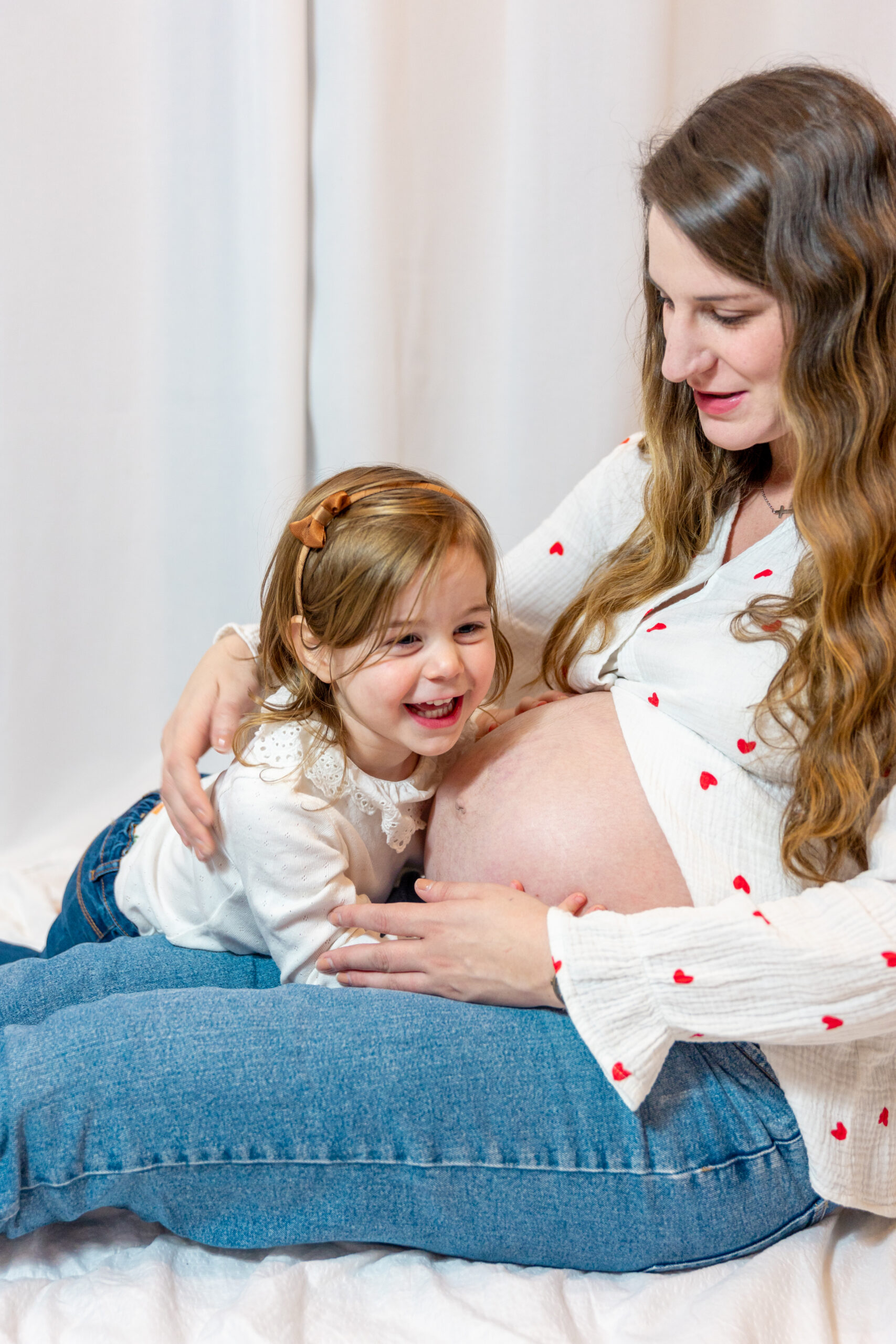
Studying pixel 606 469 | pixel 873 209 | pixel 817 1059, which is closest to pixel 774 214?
pixel 873 209

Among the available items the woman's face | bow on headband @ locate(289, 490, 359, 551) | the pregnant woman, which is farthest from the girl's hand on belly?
the woman's face

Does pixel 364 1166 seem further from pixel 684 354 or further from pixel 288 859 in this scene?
pixel 684 354

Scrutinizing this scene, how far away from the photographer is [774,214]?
3.27ft

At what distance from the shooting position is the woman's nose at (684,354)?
42.4 inches

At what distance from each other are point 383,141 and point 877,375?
996mm

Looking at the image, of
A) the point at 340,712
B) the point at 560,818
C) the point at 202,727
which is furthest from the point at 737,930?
the point at 202,727

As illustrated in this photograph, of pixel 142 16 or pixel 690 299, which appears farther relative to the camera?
pixel 142 16

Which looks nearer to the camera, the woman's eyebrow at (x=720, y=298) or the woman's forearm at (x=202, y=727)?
the woman's eyebrow at (x=720, y=298)

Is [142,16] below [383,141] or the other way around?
the other way around

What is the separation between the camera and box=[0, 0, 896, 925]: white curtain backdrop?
1708 millimetres

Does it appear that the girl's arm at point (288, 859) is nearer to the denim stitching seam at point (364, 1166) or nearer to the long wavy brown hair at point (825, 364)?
the denim stitching seam at point (364, 1166)

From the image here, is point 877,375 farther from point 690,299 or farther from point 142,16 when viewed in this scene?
point 142,16

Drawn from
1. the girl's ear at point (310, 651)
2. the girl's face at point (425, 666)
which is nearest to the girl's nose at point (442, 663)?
the girl's face at point (425, 666)

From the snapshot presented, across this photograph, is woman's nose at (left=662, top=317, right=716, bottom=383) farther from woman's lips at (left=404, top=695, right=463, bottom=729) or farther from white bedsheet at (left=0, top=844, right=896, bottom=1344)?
white bedsheet at (left=0, top=844, right=896, bottom=1344)
